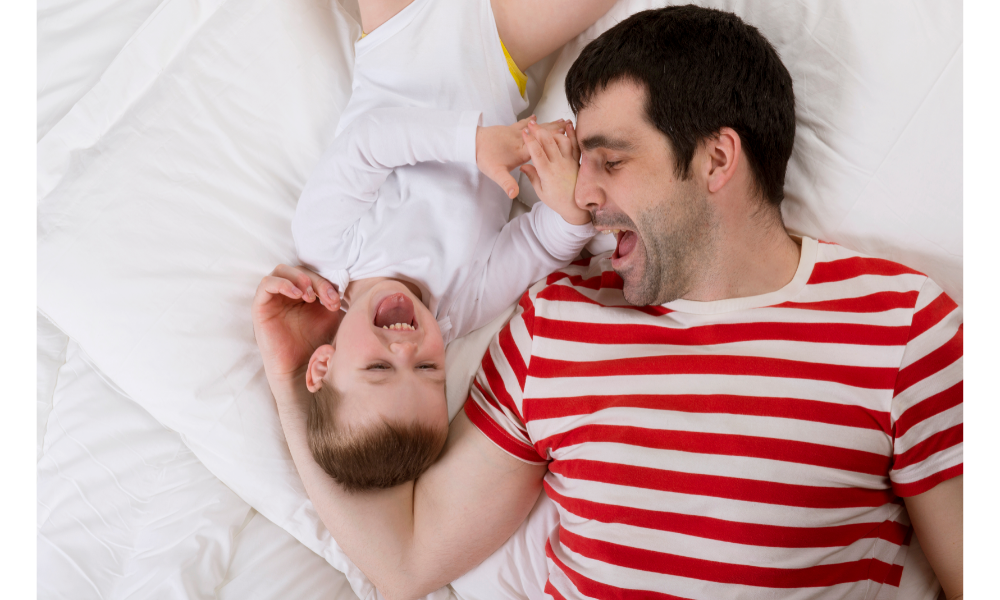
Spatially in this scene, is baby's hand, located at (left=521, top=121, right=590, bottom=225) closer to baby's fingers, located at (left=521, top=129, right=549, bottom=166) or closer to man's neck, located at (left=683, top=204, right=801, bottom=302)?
baby's fingers, located at (left=521, top=129, right=549, bottom=166)

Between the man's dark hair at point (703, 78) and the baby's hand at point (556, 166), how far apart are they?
17 cm

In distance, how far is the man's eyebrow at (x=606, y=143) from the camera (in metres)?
1.43

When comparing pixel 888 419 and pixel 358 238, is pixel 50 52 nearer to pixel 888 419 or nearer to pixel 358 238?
pixel 358 238

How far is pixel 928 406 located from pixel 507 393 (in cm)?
93

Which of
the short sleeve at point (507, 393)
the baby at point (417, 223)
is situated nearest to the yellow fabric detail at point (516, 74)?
the baby at point (417, 223)

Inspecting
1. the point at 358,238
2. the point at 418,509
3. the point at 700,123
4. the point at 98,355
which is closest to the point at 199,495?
the point at 98,355

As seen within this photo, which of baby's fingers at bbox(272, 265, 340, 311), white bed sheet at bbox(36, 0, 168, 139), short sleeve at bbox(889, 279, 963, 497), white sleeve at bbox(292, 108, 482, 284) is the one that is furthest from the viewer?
white bed sheet at bbox(36, 0, 168, 139)

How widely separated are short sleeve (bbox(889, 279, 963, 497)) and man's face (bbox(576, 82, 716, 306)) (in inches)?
18.9

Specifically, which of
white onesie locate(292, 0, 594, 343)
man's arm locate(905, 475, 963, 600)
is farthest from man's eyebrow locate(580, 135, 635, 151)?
man's arm locate(905, 475, 963, 600)

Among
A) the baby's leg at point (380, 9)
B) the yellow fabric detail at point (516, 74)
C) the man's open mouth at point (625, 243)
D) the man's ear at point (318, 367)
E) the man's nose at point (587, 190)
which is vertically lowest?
the man's ear at point (318, 367)

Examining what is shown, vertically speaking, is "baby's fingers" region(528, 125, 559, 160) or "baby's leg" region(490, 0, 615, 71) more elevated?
"baby's leg" region(490, 0, 615, 71)

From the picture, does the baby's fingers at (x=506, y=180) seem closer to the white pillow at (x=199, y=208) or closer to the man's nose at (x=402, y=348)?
the man's nose at (x=402, y=348)

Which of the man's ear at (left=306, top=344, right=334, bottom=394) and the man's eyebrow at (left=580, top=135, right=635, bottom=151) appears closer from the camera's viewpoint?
the man's eyebrow at (left=580, top=135, right=635, bottom=151)

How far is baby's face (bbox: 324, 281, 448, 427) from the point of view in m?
1.53
